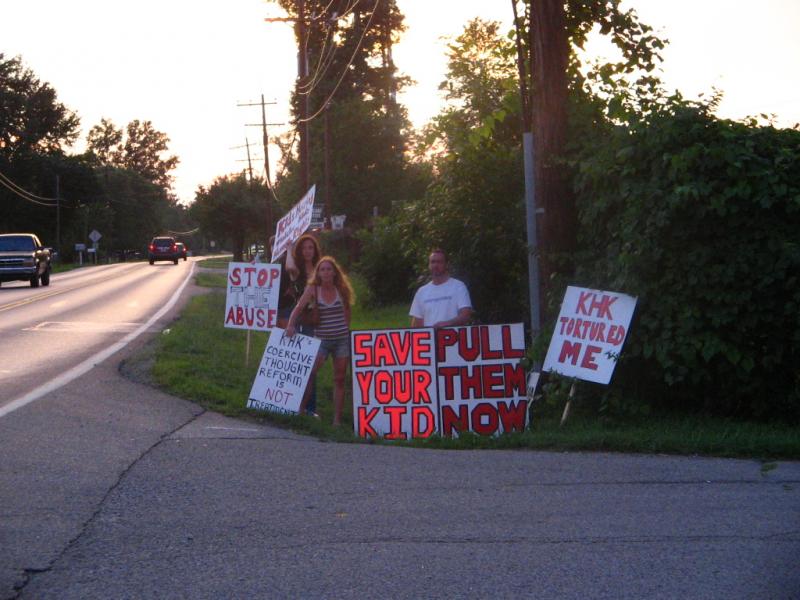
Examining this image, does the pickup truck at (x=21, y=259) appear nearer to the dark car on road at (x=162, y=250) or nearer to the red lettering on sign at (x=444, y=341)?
the red lettering on sign at (x=444, y=341)

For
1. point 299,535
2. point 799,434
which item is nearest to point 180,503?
point 299,535

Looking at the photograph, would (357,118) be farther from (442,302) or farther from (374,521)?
(374,521)

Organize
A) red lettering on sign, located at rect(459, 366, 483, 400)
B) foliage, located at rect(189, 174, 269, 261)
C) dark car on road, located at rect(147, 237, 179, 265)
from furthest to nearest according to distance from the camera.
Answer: foliage, located at rect(189, 174, 269, 261) → dark car on road, located at rect(147, 237, 179, 265) → red lettering on sign, located at rect(459, 366, 483, 400)

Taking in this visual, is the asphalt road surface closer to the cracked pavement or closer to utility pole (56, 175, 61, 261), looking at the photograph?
the cracked pavement

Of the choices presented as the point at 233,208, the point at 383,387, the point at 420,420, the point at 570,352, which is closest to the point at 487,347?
the point at 570,352

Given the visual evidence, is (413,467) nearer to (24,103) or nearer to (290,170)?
(290,170)

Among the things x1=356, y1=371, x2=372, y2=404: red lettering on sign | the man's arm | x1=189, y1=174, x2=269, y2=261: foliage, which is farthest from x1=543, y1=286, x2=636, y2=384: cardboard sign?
x1=189, y1=174, x2=269, y2=261: foliage

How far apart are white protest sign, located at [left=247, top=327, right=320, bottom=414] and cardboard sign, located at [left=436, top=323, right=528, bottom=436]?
139 centimetres

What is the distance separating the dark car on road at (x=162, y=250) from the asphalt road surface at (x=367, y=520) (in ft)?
228

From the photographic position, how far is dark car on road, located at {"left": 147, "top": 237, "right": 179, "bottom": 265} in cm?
7719

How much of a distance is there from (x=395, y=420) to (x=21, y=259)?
31142 millimetres

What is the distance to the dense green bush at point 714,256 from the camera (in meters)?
9.23

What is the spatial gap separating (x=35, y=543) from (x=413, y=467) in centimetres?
286

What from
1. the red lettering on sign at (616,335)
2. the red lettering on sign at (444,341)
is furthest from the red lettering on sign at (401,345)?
the red lettering on sign at (616,335)
